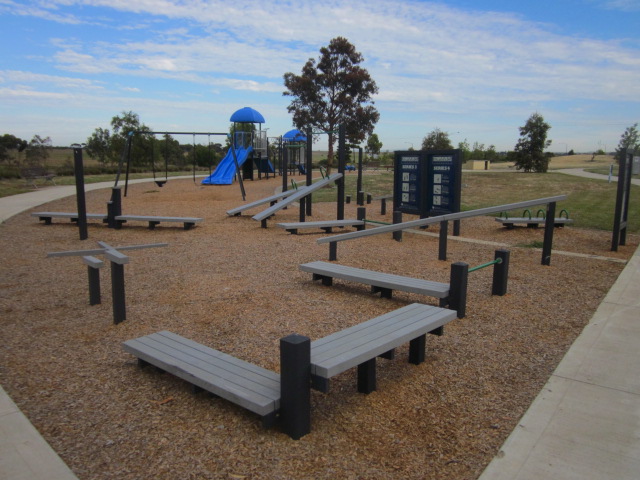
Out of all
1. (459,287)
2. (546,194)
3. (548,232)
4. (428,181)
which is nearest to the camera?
(459,287)

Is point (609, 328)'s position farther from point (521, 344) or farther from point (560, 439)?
point (560, 439)

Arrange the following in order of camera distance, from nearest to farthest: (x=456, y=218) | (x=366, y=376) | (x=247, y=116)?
(x=366, y=376) < (x=456, y=218) < (x=247, y=116)

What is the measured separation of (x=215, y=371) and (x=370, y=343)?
1.08 meters

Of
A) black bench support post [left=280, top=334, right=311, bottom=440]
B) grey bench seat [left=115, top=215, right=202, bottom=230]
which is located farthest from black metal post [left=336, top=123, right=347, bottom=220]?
black bench support post [left=280, top=334, right=311, bottom=440]

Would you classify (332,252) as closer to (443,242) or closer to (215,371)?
(443,242)

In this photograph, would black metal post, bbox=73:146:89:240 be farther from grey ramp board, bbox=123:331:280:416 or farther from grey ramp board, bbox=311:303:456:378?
grey ramp board, bbox=311:303:456:378

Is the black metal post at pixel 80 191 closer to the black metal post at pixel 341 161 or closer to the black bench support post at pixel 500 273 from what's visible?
the black metal post at pixel 341 161

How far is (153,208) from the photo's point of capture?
51.0ft

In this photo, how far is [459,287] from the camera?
504 cm

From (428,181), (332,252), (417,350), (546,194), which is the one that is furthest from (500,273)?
(546,194)

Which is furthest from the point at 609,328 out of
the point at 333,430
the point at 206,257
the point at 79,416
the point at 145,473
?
the point at 206,257

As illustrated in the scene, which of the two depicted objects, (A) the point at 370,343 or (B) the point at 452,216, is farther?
(B) the point at 452,216

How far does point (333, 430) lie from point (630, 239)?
9369 millimetres

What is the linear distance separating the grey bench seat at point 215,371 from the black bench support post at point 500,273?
356 cm
